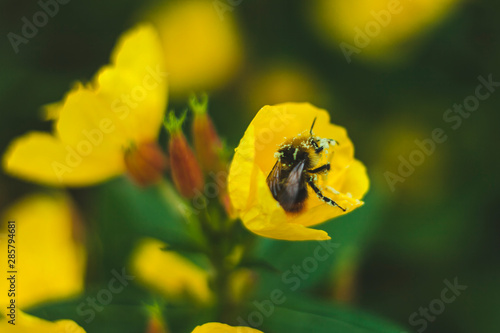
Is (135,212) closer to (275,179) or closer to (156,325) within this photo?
(156,325)

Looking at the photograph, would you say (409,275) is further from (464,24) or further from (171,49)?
(171,49)

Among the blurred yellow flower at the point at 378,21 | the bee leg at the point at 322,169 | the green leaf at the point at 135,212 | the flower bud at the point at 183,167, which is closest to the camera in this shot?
the bee leg at the point at 322,169

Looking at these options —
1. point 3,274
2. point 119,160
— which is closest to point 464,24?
point 119,160

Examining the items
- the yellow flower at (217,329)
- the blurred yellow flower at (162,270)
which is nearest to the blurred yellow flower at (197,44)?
the blurred yellow flower at (162,270)

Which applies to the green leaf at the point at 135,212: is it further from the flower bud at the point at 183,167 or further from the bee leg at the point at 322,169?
the bee leg at the point at 322,169

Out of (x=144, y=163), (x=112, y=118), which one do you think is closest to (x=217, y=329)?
(x=144, y=163)

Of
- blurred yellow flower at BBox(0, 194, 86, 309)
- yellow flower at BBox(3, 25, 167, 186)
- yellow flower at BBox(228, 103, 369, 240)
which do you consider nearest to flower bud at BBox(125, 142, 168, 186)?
yellow flower at BBox(3, 25, 167, 186)

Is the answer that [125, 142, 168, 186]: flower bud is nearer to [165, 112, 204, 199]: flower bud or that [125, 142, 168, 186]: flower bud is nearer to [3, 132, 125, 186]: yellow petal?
[3, 132, 125, 186]: yellow petal
